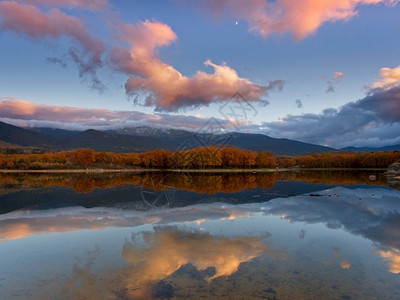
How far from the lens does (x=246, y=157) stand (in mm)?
120438

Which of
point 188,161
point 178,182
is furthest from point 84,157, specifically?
point 178,182

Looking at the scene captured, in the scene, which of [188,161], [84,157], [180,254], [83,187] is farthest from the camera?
[84,157]

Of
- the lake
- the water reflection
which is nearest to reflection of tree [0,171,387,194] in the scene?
the lake

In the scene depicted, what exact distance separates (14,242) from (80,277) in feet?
23.3

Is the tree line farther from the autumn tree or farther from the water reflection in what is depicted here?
the water reflection

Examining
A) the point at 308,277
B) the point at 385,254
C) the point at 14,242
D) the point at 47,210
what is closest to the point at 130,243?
the point at 14,242

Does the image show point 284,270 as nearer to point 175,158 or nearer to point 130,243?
point 130,243

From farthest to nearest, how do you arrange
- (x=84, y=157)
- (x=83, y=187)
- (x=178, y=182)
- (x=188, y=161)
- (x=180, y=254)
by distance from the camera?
(x=84, y=157), (x=188, y=161), (x=178, y=182), (x=83, y=187), (x=180, y=254)

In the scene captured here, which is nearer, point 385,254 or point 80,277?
point 80,277

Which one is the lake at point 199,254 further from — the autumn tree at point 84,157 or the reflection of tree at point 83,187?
the autumn tree at point 84,157

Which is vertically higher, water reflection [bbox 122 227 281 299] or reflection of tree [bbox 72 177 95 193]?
water reflection [bbox 122 227 281 299]

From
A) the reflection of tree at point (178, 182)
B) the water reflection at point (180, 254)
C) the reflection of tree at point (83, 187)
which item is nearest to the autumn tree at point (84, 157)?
the reflection of tree at point (178, 182)

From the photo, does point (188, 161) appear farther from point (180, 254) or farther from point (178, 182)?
point (180, 254)

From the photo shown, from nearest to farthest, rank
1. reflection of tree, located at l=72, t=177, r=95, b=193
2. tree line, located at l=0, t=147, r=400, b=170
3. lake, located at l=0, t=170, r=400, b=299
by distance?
lake, located at l=0, t=170, r=400, b=299, reflection of tree, located at l=72, t=177, r=95, b=193, tree line, located at l=0, t=147, r=400, b=170
